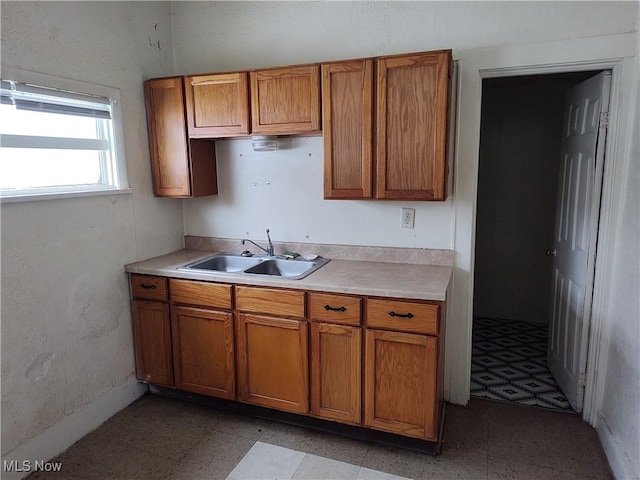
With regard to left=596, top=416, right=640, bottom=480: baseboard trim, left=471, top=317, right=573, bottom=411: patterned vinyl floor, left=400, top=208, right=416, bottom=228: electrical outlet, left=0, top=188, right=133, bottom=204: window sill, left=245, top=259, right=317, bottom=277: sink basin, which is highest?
left=0, top=188, right=133, bottom=204: window sill

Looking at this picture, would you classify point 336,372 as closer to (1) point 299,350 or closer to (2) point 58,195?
(1) point 299,350

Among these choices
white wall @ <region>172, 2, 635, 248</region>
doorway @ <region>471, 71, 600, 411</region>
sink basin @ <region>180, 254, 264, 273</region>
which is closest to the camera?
white wall @ <region>172, 2, 635, 248</region>

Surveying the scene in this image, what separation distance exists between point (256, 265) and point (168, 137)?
1006 millimetres

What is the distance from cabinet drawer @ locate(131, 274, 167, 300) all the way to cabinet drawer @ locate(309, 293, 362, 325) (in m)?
0.97

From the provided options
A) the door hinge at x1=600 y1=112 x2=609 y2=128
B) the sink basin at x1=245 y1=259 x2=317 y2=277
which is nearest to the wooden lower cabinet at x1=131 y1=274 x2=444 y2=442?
the sink basin at x1=245 y1=259 x2=317 y2=277

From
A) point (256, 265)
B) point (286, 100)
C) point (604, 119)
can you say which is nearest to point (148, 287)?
point (256, 265)

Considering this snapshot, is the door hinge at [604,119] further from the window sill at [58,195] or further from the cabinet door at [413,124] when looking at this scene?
the window sill at [58,195]

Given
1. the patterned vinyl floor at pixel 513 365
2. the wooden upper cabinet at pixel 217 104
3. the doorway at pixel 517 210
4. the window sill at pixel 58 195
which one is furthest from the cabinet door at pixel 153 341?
the doorway at pixel 517 210

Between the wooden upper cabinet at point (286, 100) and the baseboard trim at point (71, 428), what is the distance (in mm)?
1843

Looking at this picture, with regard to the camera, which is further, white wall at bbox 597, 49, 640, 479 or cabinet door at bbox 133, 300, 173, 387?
cabinet door at bbox 133, 300, 173, 387

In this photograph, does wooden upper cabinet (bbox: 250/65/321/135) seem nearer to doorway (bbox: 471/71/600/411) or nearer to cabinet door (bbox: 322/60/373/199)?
cabinet door (bbox: 322/60/373/199)

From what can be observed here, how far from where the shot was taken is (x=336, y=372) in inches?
88.9

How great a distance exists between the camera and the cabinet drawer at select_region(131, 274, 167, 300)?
2.58 meters

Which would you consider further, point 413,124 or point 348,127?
point 348,127
